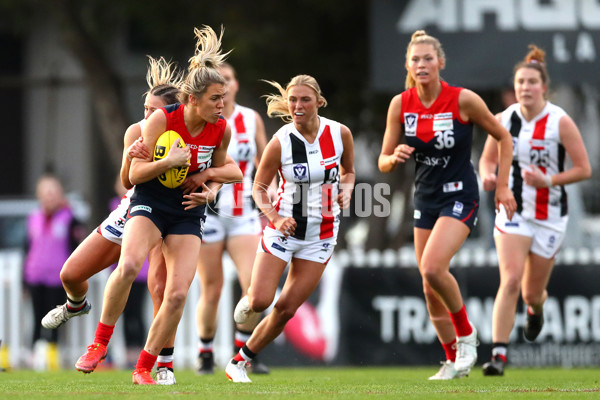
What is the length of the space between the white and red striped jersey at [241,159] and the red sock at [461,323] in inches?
85.4

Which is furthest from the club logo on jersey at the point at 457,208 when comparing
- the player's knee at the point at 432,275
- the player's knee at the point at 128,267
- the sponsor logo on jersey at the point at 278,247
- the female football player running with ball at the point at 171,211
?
the player's knee at the point at 128,267

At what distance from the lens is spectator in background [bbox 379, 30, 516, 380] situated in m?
7.45

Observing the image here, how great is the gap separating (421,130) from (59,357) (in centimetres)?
669

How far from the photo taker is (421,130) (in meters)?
7.58

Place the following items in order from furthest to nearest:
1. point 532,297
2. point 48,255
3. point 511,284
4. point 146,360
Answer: point 48,255, point 532,297, point 511,284, point 146,360

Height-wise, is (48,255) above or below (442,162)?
below

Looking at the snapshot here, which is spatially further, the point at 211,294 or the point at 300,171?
the point at 211,294

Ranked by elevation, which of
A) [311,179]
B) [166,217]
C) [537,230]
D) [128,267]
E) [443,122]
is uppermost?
[443,122]

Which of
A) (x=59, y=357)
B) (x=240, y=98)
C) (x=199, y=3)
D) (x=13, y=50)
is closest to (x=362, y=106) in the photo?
(x=240, y=98)

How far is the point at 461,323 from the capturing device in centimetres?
762

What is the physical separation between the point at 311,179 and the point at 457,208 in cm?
113

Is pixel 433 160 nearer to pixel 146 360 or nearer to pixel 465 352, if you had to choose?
pixel 465 352

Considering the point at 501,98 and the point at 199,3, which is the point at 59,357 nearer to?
the point at 199,3

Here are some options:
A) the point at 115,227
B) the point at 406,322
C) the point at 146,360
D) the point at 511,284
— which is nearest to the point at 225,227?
the point at 115,227
